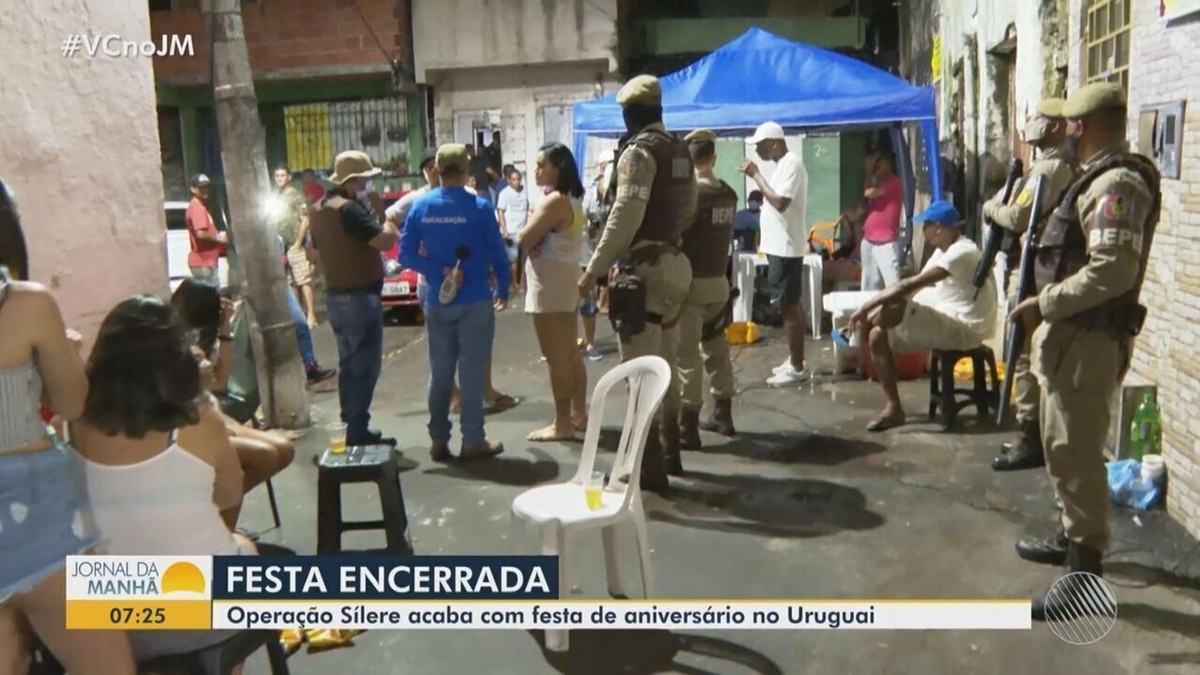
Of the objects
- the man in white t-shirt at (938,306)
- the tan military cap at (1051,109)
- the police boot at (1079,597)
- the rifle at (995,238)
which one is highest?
the tan military cap at (1051,109)

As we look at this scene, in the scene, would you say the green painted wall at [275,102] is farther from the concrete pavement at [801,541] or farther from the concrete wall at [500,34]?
the concrete pavement at [801,541]

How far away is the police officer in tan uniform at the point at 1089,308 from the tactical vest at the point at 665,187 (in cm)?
179

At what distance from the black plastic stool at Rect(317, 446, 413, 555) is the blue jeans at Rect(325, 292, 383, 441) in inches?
65.5

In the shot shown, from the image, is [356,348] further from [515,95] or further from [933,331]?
[515,95]

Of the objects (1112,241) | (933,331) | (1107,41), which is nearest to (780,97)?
(1107,41)

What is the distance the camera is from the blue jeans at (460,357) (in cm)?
538

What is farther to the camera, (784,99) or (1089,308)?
(784,99)

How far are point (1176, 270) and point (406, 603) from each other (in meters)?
3.51

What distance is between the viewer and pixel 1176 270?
426 centimetres

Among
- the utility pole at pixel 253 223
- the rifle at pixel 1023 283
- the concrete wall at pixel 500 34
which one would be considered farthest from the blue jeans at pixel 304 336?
the concrete wall at pixel 500 34

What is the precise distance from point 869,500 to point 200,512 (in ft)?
10.6

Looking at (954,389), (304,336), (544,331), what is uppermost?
(544,331)

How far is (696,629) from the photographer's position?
342cm

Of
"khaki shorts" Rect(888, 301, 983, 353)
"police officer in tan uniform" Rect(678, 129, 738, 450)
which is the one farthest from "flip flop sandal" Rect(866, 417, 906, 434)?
"police officer in tan uniform" Rect(678, 129, 738, 450)
